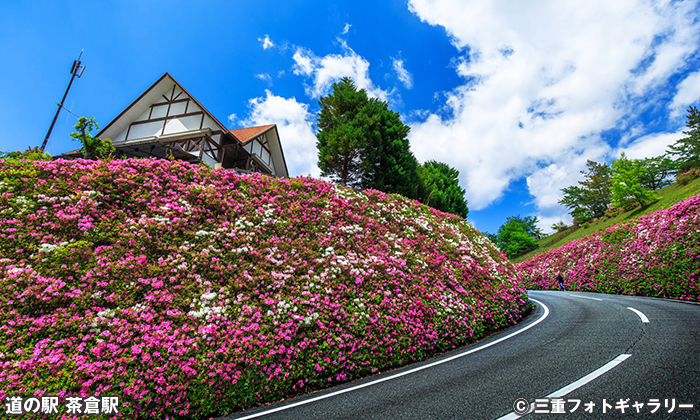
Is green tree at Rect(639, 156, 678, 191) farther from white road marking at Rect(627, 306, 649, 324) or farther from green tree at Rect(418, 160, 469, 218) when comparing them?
white road marking at Rect(627, 306, 649, 324)

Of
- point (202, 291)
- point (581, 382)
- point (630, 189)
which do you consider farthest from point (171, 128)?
point (630, 189)

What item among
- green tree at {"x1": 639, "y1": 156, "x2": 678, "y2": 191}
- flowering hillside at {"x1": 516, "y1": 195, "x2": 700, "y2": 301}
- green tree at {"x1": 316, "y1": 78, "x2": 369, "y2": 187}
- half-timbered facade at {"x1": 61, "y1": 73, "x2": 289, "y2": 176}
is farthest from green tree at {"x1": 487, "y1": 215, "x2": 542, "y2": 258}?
half-timbered facade at {"x1": 61, "y1": 73, "x2": 289, "y2": 176}

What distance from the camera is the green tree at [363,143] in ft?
73.6

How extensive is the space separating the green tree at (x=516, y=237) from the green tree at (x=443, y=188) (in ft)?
78.0

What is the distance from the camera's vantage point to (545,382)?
453 cm

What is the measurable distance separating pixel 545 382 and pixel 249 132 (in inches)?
1047

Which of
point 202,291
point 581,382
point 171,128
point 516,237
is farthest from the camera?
point 516,237

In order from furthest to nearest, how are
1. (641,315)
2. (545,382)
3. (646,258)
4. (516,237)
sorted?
(516,237) → (646,258) → (641,315) → (545,382)

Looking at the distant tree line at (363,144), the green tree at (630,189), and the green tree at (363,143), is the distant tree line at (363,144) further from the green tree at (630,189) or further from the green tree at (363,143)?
the green tree at (630,189)

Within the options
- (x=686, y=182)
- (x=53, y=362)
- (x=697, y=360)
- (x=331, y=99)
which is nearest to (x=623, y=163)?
(x=686, y=182)

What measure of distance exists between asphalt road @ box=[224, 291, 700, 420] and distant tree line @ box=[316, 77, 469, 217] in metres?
15.8

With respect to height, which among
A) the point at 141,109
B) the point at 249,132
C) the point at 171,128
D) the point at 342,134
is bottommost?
the point at 342,134

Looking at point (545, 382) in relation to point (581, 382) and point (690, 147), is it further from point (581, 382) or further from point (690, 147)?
point (690, 147)

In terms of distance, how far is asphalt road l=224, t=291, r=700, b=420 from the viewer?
3746 millimetres
